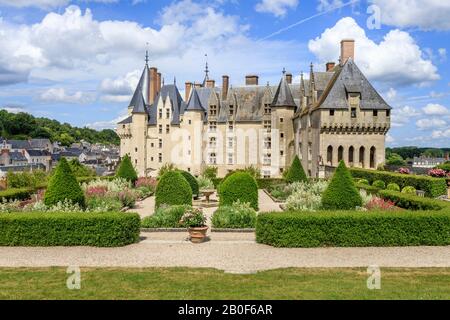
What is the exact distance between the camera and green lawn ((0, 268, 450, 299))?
741 centimetres

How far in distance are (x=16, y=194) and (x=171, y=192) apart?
330 inches

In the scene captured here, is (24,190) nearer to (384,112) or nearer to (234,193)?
(234,193)

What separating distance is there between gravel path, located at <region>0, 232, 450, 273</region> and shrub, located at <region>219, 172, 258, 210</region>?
601 centimetres

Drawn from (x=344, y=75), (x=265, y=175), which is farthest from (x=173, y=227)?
(x=265, y=175)

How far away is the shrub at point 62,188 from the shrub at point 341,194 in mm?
9897

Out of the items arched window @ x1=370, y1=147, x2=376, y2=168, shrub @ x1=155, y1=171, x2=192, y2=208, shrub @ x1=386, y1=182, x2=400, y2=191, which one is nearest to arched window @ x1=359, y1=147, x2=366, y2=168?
arched window @ x1=370, y1=147, x2=376, y2=168

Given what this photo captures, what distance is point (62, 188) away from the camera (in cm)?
1617

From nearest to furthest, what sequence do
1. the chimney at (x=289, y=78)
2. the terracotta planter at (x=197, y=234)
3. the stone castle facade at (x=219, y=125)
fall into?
the terracotta planter at (x=197, y=234) < the stone castle facade at (x=219, y=125) < the chimney at (x=289, y=78)

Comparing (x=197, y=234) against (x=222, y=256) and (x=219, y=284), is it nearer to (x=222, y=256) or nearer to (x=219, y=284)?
(x=222, y=256)

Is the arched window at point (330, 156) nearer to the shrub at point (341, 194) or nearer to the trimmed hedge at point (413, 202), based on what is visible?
the trimmed hedge at point (413, 202)

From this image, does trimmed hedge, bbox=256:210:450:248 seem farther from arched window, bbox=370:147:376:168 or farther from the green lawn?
arched window, bbox=370:147:376:168

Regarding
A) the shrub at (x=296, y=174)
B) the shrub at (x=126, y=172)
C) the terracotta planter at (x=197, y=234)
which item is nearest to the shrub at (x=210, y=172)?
the shrub at (x=126, y=172)

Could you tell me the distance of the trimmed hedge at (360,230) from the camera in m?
12.4
